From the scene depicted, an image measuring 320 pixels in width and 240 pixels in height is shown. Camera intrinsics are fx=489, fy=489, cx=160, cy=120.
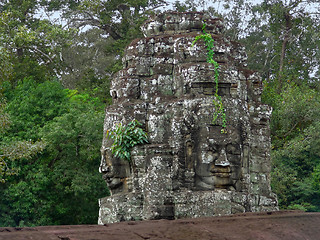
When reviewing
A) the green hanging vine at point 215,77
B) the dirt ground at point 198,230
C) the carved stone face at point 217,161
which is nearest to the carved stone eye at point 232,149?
the carved stone face at point 217,161

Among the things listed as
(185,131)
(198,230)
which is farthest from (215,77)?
(198,230)

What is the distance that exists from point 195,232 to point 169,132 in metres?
4.86

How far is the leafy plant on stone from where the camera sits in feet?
28.1

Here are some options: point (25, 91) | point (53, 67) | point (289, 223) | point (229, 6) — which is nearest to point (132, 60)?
point (289, 223)

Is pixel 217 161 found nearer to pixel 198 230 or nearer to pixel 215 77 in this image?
pixel 215 77

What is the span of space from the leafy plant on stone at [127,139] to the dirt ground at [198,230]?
13.8 feet

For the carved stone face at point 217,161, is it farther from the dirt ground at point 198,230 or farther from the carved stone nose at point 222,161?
the dirt ground at point 198,230

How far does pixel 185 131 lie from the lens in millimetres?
8328

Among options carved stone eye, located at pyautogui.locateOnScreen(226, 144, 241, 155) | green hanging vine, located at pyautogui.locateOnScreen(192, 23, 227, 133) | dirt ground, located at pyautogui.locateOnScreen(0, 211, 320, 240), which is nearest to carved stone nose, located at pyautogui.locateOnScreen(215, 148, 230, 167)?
carved stone eye, located at pyautogui.locateOnScreen(226, 144, 241, 155)

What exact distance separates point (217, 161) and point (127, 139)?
1.62m

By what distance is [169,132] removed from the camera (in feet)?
28.2

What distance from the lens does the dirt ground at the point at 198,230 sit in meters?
3.29

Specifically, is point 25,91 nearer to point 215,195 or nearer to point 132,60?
point 132,60

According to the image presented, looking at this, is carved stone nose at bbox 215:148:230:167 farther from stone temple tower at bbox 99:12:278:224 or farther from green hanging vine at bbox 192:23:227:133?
green hanging vine at bbox 192:23:227:133
